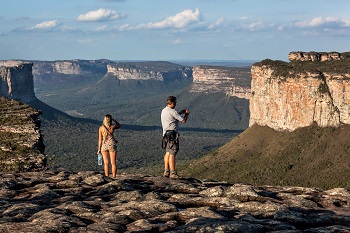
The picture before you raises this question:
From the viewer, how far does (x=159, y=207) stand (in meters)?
19.0

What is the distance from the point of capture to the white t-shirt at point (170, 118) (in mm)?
24078

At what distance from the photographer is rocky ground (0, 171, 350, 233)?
54.3ft

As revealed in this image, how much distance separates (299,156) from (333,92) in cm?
1390

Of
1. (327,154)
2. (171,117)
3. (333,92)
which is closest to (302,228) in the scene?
(171,117)

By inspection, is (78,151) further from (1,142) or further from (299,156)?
(1,142)

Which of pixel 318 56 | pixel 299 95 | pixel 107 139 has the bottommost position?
pixel 299 95

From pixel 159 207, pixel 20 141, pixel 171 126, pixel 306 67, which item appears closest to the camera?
pixel 159 207

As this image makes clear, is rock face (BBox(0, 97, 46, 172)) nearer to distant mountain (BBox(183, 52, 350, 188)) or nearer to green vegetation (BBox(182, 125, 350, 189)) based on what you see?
green vegetation (BBox(182, 125, 350, 189))

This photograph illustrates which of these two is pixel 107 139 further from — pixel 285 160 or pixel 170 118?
pixel 285 160

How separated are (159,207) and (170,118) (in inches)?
248

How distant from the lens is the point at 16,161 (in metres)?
36.1

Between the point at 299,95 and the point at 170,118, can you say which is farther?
the point at 299,95

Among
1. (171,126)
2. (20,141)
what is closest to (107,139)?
(171,126)

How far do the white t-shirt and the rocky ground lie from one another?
2599mm
